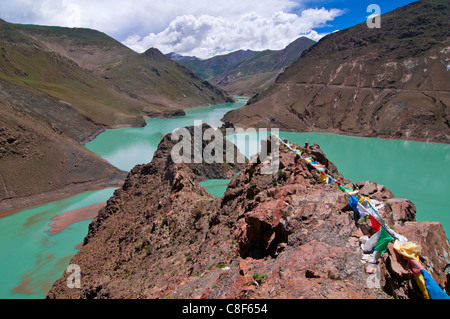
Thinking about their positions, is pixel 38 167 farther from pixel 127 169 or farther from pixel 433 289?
pixel 433 289

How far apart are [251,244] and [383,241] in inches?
167

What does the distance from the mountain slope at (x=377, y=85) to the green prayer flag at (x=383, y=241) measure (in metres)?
68.7

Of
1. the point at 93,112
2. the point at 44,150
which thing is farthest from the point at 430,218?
the point at 93,112

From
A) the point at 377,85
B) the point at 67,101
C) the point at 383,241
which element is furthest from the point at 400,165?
the point at 67,101

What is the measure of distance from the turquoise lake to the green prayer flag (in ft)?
65.7

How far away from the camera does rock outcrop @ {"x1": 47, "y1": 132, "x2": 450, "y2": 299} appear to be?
6.37 m

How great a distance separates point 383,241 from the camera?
6.65m

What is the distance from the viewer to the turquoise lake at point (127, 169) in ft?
67.6

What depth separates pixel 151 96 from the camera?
142 meters

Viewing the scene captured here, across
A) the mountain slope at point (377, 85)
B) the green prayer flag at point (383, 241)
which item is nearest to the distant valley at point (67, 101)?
the green prayer flag at point (383, 241)

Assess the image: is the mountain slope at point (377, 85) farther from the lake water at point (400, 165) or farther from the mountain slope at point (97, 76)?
the mountain slope at point (97, 76)

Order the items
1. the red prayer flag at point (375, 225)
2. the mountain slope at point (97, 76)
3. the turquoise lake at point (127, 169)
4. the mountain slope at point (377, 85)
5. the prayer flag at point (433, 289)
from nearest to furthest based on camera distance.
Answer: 1. the prayer flag at point (433, 289)
2. the red prayer flag at point (375, 225)
3. the turquoise lake at point (127, 169)
4. the mountain slope at point (377, 85)
5. the mountain slope at point (97, 76)

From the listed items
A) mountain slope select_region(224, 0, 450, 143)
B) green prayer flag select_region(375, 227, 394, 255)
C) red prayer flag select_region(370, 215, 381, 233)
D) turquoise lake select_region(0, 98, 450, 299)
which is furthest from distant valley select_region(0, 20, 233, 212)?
mountain slope select_region(224, 0, 450, 143)
